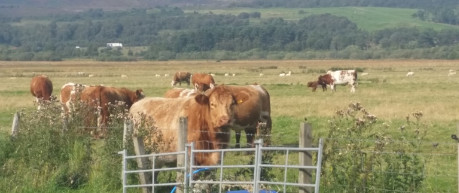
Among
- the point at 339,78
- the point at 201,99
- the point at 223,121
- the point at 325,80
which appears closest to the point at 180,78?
the point at 339,78

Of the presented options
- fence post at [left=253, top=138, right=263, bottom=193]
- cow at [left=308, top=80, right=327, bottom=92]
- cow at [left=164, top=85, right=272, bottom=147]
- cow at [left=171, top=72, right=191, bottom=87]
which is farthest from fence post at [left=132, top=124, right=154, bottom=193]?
cow at [left=171, top=72, right=191, bottom=87]

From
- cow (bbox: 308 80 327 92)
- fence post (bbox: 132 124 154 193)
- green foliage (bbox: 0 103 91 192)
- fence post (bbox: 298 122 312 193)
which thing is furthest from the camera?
cow (bbox: 308 80 327 92)

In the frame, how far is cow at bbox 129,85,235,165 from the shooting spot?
12703 mm

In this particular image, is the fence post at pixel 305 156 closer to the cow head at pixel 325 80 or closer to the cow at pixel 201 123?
the cow at pixel 201 123

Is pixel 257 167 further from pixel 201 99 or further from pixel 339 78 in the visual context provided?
pixel 339 78

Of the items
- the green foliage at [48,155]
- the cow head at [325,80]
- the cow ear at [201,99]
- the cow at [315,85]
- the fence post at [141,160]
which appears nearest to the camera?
the fence post at [141,160]

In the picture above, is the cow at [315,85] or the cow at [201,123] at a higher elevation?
the cow at [201,123]

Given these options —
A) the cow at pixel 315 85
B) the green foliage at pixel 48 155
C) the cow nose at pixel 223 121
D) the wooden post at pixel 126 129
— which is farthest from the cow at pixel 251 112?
the cow at pixel 315 85

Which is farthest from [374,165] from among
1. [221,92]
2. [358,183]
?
[221,92]

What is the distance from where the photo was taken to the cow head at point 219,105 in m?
12.7

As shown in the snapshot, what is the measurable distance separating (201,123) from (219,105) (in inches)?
15.2

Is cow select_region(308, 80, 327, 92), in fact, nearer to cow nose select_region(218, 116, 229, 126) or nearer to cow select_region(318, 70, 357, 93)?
cow select_region(318, 70, 357, 93)

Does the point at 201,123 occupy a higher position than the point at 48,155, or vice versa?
the point at 201,123

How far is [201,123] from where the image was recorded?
12883 millimetres
